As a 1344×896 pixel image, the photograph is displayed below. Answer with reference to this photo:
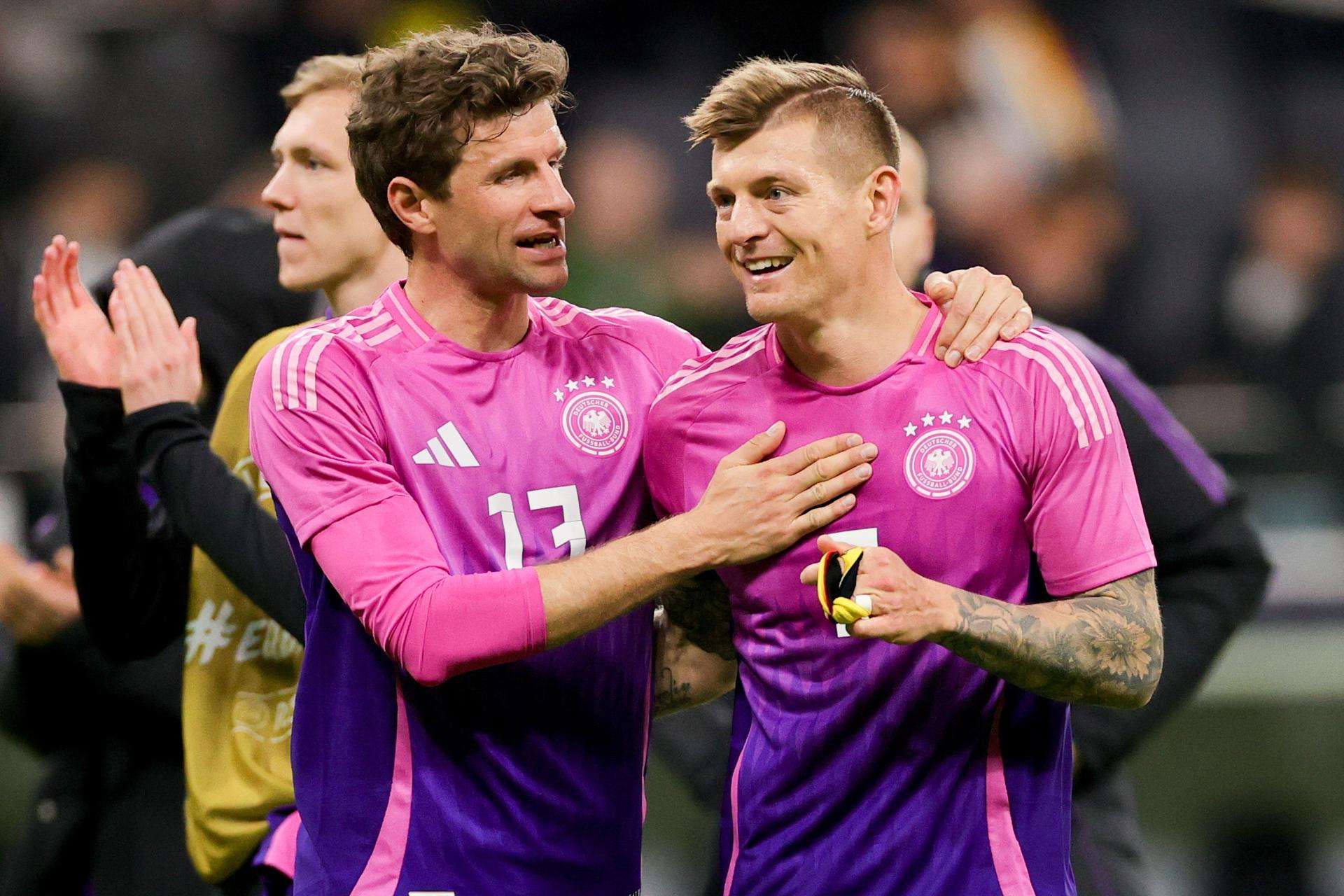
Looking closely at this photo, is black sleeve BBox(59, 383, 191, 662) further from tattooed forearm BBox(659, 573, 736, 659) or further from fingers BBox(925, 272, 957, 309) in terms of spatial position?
fingers BBox(925, 272, 957, 309)

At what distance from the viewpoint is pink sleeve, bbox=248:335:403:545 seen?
279 centimetres

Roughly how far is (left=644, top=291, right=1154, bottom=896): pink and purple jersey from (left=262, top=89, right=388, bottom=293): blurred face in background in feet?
4.66

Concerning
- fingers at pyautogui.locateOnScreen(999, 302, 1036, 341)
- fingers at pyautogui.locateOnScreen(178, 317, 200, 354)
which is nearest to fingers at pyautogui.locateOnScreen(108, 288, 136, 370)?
fingers at pyautogui.locateOnScreen(178, 317, 200, 354)

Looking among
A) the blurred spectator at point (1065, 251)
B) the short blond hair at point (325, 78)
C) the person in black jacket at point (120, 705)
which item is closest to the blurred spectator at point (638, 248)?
the blurred spectator at point (1065, 251)

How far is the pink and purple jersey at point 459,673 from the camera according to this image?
2.84 meters

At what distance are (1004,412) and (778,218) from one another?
1.56 feet

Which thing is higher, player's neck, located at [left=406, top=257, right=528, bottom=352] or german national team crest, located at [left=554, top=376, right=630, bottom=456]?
player's neck, located at [left=406, top=257, right=528, bottom=352]

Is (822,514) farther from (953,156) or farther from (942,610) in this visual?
(953,156)

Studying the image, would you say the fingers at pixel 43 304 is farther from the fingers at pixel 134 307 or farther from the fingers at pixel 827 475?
the fingers at pixel 827 475

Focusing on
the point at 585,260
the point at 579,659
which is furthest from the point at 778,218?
the point at 585,260

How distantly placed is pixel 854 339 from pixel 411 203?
84cm

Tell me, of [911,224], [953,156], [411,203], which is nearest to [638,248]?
[953,156]

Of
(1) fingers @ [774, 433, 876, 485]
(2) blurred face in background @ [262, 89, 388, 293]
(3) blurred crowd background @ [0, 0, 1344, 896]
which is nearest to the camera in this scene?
(1) fingers @ [774, 433, 876, 485]

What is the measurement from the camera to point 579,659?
2949 millimetres
